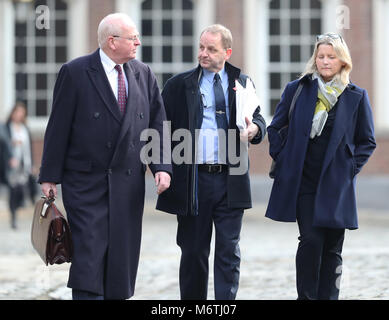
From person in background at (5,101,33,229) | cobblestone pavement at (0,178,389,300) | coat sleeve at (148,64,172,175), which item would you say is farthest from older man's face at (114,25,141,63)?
person in background at (5,101,33,229)

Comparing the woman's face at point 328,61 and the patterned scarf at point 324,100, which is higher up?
the woman's face at point 328,61

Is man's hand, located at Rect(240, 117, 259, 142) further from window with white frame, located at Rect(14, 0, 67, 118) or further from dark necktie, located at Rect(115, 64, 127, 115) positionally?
window with white frame, located at Rect(14, 0, 67, 118)

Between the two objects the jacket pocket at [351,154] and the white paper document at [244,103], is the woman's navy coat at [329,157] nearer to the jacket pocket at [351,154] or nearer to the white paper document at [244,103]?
the jacket pocket at [351,154]

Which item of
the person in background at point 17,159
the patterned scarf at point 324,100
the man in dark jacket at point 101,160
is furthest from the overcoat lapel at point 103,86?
the person in background at point 17,159

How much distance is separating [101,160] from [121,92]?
39 centimetres

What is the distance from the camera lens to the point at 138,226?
228 inches

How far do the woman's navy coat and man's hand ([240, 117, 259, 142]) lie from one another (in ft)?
0.29

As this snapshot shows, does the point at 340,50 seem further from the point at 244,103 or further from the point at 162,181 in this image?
the point at 162,181

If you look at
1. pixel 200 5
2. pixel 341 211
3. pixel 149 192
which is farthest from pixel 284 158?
pixel 200 5

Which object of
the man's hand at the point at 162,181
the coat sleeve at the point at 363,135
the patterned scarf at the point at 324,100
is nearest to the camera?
the man's hand at the point at 162,181

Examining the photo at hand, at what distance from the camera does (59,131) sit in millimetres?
5645

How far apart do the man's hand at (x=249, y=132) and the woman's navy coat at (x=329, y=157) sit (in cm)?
9

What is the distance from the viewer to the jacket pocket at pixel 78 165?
18.5ft

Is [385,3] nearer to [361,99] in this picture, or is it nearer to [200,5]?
[200,5]
